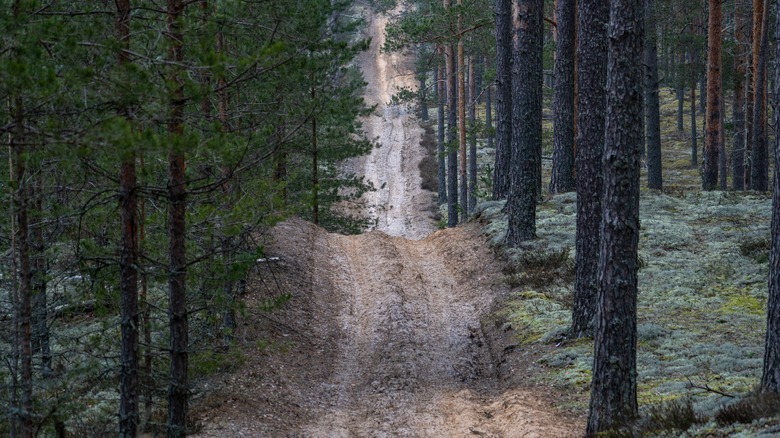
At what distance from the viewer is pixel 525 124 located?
17344 millimetres

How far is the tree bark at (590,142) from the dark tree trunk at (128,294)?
709 centimetres

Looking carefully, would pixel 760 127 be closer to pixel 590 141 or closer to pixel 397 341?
pixel 590 141

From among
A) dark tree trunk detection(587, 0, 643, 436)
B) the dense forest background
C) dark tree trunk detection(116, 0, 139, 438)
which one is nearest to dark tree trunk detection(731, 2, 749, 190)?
the dense forest background

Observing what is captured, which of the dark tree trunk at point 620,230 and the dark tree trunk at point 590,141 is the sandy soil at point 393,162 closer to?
the dark tree trunk at point 590,141

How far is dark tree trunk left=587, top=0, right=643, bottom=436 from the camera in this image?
7.51m

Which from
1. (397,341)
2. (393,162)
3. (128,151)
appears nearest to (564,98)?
(397,341)

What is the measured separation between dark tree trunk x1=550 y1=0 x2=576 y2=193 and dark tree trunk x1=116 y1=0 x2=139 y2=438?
535 inches

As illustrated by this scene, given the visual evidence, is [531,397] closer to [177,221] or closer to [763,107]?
[177,221]

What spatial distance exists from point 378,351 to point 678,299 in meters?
6.19

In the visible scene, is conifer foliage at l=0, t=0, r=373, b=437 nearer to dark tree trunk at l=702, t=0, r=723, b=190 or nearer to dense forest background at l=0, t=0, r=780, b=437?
dense forest background at l=0, t=0, r=780, b=437

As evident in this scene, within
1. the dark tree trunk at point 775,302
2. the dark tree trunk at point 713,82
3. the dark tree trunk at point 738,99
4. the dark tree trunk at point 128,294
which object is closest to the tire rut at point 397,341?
the dark tree trunk at point 128,294

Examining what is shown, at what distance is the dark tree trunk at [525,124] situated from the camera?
1734 cm

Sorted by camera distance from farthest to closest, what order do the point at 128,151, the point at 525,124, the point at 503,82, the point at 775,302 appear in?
the point at 503,82
the point at 525,124
the point at 775,302
the point at 128,151

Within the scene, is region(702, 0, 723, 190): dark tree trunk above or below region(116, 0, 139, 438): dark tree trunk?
above
